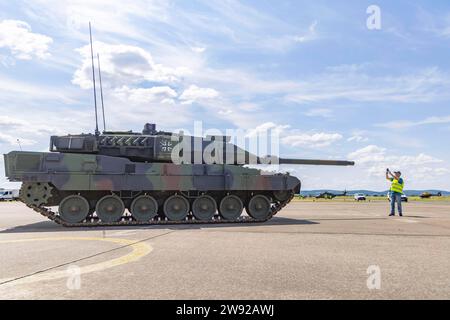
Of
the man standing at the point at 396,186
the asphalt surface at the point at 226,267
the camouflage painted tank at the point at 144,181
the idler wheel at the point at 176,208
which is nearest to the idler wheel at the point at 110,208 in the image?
the camouflage painted tank at the point at 144,181

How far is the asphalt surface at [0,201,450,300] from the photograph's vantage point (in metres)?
5.11

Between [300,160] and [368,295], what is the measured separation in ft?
47.9

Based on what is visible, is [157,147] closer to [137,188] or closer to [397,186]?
[137,188]

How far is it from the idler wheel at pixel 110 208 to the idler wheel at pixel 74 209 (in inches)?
17.6

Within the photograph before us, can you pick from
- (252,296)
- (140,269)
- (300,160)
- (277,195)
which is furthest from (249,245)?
(300,160)

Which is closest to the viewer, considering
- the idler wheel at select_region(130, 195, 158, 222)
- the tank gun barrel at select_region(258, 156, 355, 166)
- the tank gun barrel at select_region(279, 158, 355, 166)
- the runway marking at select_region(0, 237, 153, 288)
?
the runway marking at select_region(0, 237, 153, 288)

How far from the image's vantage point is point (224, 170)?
16.8m

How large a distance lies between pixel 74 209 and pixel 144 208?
2.45 meters

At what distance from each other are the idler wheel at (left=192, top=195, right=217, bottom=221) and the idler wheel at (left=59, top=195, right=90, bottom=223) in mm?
4007

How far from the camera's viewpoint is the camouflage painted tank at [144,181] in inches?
594

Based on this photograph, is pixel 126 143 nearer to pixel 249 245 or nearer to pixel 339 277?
pixel 249 245

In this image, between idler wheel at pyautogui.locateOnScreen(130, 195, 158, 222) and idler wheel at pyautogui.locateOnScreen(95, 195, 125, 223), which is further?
idler wheel at pyautogui.locateOnScreen(130, 195, 158, 222)

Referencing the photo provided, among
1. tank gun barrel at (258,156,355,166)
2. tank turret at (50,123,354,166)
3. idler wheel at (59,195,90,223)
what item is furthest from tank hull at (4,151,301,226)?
tank gun barrel at (258,156,355,166)

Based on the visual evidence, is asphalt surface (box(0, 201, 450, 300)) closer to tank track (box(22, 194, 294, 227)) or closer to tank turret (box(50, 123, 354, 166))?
tank track (box(22, 194, 294, 227))
